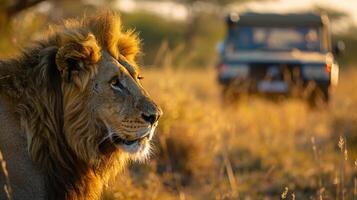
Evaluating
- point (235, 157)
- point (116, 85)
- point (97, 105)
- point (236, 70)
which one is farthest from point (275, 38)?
point (97, 105)

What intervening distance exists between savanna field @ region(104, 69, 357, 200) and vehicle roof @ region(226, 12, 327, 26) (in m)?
3.19

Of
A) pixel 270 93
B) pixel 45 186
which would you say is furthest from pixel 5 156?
pixel 270 93

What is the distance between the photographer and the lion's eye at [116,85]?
392 centimetres

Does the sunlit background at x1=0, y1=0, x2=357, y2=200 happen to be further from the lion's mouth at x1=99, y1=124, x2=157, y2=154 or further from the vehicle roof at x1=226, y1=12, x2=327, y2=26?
the vehicle roof at x1=226, y1=12, x2=327, y2=26

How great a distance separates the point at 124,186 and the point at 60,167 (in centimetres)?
151

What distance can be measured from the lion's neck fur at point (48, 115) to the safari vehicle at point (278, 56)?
6.49 metres

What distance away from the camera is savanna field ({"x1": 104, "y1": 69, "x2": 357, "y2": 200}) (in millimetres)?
5884

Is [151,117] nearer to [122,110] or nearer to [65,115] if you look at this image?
[122,110]

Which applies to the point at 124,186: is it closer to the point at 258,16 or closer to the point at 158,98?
the point at 158,98

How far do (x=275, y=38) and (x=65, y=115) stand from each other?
953cm

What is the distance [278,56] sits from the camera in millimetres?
11922

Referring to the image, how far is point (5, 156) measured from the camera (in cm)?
371

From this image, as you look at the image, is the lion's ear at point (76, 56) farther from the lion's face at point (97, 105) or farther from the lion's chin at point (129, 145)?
the lion's chin at point (129, 145)

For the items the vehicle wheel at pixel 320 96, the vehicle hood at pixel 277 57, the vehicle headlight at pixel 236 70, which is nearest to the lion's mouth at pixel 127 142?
the vehicle wheel at pixel 320 96
